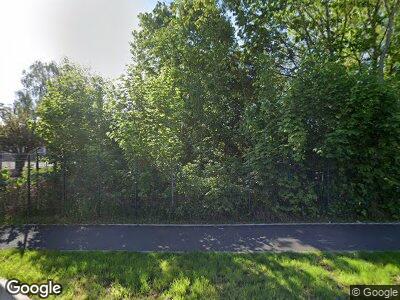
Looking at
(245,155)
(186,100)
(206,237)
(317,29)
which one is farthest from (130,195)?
(317,29)

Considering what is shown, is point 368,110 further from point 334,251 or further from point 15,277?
point 15,277

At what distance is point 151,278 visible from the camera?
459 cm

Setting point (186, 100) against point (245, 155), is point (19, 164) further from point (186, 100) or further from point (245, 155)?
point (245, 155)

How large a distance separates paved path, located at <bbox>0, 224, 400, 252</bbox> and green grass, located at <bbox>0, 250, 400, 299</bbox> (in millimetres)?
475

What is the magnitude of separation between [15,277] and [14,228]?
319 centimetres

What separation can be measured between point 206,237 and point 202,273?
194cm

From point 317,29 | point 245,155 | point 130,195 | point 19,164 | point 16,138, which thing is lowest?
point 130,195

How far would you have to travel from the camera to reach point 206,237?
664 centimetres

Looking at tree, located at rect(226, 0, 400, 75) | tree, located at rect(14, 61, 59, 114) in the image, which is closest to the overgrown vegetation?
tree, located at rect(226, 0, 400, 75)

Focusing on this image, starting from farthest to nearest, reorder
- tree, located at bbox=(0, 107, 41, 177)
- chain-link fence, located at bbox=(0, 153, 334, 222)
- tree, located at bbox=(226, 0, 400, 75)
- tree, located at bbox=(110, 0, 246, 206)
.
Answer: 1. tree, located at bbox=(0, 107, 41, 177)
2. tree, located at bbox=(226, 0, 400, 75)
3. tree, located at bbox=(110, 0, 246, 206)
4. chain-link fence, located at bbox=(0, 153, 334, 222)

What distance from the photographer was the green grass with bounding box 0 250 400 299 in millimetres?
4180

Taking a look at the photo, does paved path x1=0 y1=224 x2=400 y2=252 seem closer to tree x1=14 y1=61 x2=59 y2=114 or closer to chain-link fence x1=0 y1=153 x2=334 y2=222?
chain-link fence x1=0 y1=153 x2=334 y2=222

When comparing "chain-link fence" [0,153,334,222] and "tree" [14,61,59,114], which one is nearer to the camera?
"chain-link fence" [0,153,334,222]

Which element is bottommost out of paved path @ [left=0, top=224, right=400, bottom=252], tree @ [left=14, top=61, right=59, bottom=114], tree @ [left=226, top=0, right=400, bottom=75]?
paved path @ [left=0, top=224, right=400, bottom=252]
